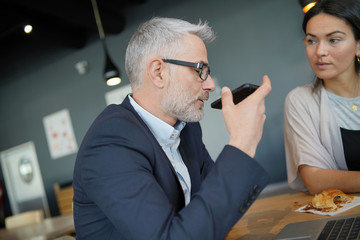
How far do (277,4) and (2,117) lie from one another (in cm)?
709

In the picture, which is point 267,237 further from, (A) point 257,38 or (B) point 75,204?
(A) point 257,38

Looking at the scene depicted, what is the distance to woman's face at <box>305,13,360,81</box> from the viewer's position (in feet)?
5.21

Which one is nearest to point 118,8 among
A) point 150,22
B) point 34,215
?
point 34,215

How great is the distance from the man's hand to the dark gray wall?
4256 mm

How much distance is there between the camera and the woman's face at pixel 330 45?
1.59 m

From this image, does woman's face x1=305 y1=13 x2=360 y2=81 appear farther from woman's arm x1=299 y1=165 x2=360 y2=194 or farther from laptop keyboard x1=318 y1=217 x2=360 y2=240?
laptop keyboard x1=318 y1=217 x2=360 y2=240

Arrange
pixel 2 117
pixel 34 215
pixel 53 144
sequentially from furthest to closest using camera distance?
pixel 2 117, pixel 53 144, pixel 34 215

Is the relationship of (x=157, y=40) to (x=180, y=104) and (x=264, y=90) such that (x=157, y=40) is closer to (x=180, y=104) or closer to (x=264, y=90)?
(x=180, y=104)

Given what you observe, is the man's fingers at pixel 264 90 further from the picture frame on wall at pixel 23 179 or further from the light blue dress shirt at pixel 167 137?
the picture frame on wall at pixel 23 179

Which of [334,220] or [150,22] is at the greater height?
[150,22]

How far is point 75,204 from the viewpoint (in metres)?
1.16

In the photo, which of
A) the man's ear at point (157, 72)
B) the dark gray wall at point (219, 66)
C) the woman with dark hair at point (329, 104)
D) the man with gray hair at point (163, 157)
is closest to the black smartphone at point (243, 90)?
the man with gray hair at point (163, 157)

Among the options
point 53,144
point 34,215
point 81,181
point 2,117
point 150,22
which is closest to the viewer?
point 81,181

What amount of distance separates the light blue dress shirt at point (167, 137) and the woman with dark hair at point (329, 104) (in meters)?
0.59
